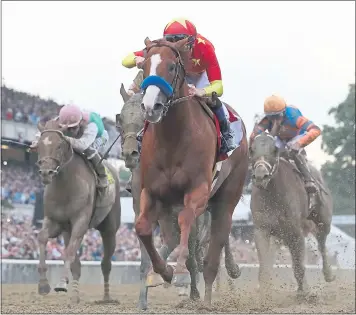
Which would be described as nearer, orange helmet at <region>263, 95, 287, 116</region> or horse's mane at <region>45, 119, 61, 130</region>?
horse's mane at <region>45, 119, 61, 130</region>

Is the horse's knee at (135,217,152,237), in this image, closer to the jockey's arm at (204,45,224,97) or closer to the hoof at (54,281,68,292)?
the jockey's arm at (204,45,224,97)

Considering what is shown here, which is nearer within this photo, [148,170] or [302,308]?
[148,170]

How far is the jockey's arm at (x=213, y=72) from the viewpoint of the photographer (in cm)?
706

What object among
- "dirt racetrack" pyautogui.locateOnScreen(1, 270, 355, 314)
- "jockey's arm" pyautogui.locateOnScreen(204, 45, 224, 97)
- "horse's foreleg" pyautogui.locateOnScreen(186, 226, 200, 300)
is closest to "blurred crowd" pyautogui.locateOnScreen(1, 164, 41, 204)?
"dirt racetrack" pyautogui.locateOnScreen(1, 270, 355, 314)

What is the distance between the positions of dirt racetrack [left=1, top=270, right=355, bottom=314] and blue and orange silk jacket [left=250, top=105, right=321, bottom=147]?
190cm

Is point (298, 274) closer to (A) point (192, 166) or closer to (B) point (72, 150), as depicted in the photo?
(B) point (72, 150)

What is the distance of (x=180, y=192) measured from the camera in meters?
6.46

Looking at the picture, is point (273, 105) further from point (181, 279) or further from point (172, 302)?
point (181, 279)

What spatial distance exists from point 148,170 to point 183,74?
81 cm

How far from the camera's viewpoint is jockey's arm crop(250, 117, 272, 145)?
10.1m

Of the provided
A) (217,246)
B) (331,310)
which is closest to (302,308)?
(331,310)

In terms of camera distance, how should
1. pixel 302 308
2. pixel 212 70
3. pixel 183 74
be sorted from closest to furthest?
pixel 183 74 → pixel 212 70 → pixel 302 308

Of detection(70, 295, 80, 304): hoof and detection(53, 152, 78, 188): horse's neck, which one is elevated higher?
detection(53, 152, 78, 188): horse's neck

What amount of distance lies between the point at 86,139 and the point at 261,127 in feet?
7.54
